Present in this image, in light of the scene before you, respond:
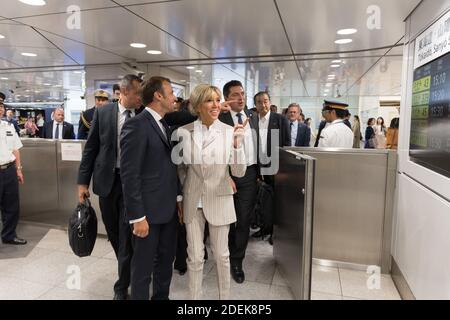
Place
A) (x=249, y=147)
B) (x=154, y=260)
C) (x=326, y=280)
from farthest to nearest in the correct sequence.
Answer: (x=326, y=280) < (x=249, y=147) < (x=154, y=260)

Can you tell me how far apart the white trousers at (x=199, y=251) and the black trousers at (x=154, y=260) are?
140mm

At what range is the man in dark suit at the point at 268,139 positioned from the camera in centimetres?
290

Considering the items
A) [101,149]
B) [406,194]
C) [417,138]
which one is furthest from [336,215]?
[101,149]

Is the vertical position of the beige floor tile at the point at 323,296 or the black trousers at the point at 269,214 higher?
the black trousers at the point at 269,214

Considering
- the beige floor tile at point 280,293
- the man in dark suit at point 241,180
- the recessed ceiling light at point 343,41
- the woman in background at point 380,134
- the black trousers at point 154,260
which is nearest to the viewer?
the black trousers at point 154,260

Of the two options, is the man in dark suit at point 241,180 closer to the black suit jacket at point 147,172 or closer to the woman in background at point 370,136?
the black suit jacket at point 147,172

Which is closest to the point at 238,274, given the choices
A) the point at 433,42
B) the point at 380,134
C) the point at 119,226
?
the point at 119,226

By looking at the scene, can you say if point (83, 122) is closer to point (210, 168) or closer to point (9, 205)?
point (9, 205)

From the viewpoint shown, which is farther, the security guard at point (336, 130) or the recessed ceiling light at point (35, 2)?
the security guard at point (336, 130)

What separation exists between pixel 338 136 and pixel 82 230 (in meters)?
2.51

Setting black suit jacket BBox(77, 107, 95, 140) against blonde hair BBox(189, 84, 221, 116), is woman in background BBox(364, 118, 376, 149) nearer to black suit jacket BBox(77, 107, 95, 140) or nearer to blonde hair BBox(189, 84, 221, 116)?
black suit jacket BBox(77, 107, 95, 140)

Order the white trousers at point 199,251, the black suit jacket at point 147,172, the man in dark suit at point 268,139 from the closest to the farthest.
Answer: the black suit jacket at point 147,172 → the white trousers at point 199,251 → the man in dark suit at point 268,139

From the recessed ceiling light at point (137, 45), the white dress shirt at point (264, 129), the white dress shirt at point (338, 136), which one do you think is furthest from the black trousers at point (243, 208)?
the recessed ceiling light at point (137, 45)

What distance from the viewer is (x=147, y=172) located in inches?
72.5
